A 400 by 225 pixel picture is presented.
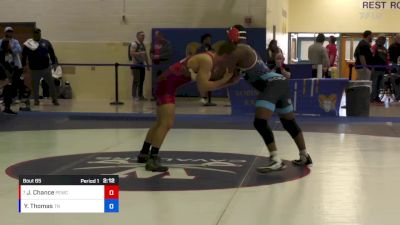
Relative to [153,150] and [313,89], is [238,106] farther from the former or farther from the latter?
[153,150]

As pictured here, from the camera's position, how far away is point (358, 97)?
14047mm

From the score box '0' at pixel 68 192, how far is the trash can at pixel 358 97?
10.5 metres

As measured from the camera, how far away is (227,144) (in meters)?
10.1

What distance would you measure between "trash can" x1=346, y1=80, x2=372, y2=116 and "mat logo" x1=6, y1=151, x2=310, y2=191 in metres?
5.88

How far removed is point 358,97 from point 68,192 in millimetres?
10926

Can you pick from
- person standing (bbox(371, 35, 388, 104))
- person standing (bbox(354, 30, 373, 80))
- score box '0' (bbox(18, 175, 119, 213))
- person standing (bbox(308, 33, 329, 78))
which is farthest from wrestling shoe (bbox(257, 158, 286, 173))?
person standing (bbox(371, 35, 388, 104))

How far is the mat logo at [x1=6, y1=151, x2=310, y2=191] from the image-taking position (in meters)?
6.88

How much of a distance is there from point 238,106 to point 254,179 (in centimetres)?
738

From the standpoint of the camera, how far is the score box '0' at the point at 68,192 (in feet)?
13.4

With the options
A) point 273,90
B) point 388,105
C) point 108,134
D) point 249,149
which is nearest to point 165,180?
point 273,90

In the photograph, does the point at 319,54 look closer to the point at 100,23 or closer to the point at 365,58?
the point at 365,58

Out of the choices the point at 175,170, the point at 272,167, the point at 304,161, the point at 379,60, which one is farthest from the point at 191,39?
the point at 272,167

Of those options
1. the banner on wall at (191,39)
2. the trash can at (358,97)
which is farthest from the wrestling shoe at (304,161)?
the banner on wall at (191,39)

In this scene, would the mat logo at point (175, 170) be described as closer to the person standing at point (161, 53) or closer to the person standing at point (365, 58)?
the person standing at point (365, 58)
